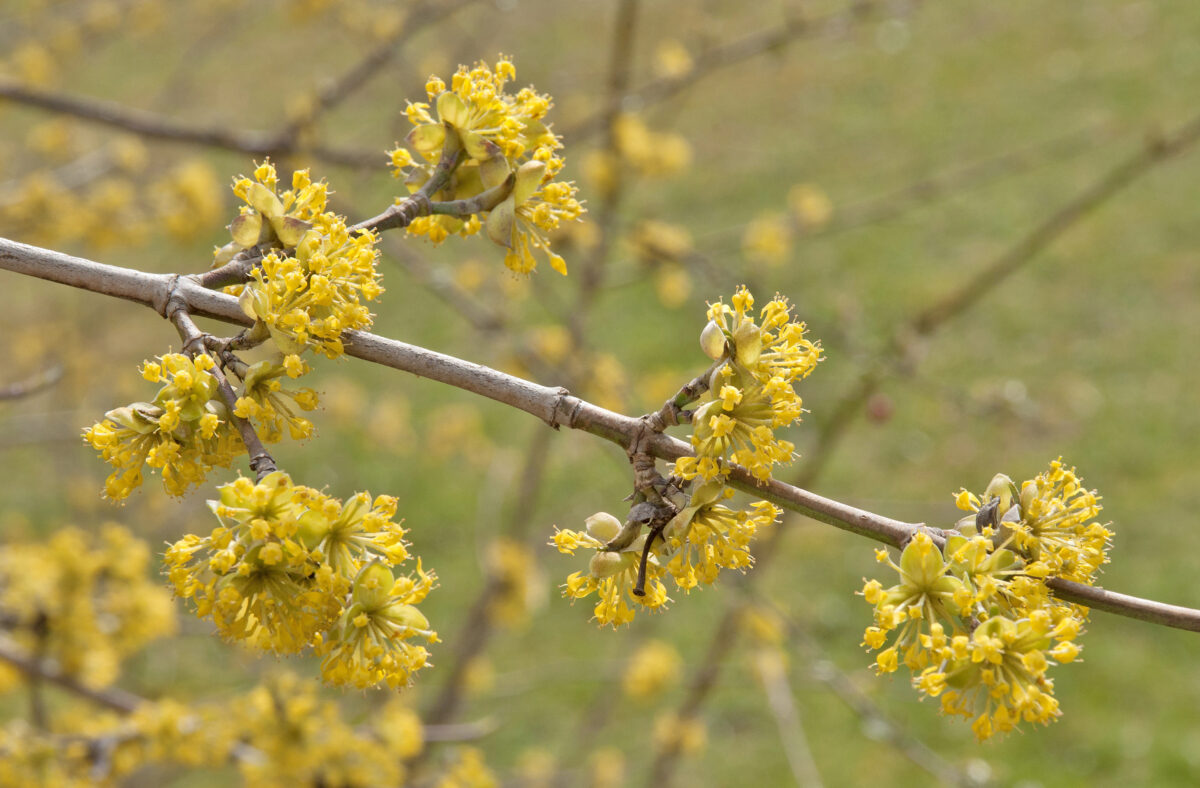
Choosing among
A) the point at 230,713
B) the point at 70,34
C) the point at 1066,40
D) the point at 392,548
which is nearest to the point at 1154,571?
the point at 230,713

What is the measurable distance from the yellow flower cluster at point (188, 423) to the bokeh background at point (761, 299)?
883mm

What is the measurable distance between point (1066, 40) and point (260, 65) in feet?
36.8

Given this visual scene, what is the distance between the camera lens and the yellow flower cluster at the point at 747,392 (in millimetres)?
1390

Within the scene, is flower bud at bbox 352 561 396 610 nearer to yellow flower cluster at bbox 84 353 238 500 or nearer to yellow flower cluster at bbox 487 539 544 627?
yellow flower cluster at bbox 84 353 238 500

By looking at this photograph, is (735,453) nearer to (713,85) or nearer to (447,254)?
(447,254)

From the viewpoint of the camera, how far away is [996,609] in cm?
140

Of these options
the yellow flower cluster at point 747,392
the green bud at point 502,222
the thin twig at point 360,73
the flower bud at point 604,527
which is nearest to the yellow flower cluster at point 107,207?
the thin twig at point 360,73

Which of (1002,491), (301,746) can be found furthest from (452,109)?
(301,746)

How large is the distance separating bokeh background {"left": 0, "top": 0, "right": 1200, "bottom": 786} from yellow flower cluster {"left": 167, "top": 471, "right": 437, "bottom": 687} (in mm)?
1079

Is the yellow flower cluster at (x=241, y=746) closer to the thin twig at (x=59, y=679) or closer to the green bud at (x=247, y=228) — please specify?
the thin twig at (x=59, y=679)

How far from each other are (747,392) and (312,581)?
0.68m

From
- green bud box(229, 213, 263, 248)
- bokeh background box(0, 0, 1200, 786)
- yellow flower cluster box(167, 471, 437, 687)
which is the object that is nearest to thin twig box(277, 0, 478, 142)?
bokeh background box(0, 0, 1200, 786)

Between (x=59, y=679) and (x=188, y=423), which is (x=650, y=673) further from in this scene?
(x=188, y=423)

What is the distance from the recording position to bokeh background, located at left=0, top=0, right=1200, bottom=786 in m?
4.55
